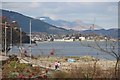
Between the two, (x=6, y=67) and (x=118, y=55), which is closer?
(x=118, y=55)

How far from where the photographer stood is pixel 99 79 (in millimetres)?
11461

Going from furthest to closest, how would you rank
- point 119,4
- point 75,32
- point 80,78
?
1. point 75,32
2. point 80,78
3. point 119,4

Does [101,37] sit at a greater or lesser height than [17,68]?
greater

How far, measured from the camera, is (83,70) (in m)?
12.3

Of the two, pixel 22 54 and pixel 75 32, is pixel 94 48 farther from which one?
pixel 22 54

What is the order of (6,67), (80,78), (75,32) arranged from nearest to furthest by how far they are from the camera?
(80,78) < (75,32) < (6,67)

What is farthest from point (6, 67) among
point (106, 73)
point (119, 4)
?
point (119, 4)

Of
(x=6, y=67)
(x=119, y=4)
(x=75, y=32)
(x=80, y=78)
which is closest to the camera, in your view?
(x=119, y=4)

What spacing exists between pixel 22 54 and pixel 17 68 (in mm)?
940

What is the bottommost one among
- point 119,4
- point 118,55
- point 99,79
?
point 99,79

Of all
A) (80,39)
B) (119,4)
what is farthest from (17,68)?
(119,4)

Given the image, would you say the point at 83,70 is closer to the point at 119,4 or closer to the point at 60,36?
the point at 119,4

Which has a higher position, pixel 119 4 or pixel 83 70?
pixel 119 4

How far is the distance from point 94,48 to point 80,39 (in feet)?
2.98
